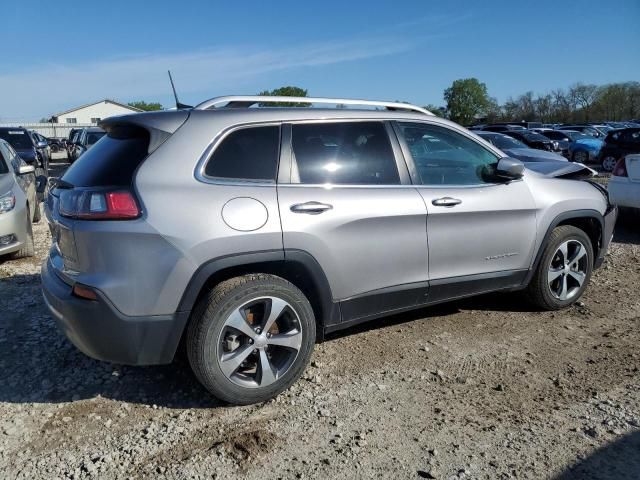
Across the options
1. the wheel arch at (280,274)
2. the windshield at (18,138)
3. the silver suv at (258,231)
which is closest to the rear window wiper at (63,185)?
the silver suv at (258,231)

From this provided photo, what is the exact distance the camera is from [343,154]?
11.6ft

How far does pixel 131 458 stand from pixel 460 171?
292cm

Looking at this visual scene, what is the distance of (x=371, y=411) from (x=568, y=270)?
8.12 feet

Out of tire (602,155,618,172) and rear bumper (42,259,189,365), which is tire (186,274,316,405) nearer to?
rear bumper (42,259,189,365)

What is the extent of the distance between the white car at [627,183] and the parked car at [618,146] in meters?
10.00

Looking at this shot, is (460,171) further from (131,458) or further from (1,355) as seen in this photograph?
(1,355)

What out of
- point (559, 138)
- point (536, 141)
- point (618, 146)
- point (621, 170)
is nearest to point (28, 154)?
point (621, 170)

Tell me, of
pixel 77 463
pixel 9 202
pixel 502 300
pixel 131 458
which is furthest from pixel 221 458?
pixel 9 202

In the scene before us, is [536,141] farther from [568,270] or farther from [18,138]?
[568,270]

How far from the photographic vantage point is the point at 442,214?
12.4 ft

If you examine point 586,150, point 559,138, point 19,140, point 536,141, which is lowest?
point 559,138

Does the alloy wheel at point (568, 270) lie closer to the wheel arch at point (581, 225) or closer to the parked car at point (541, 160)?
the wheel arch at point (581, 225)

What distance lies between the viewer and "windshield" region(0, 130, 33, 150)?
47.4ft

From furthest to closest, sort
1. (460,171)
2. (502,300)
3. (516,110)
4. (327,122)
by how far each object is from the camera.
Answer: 1. (516,110)
2. (502,300)
3. (460,171)
4. (327,122)
